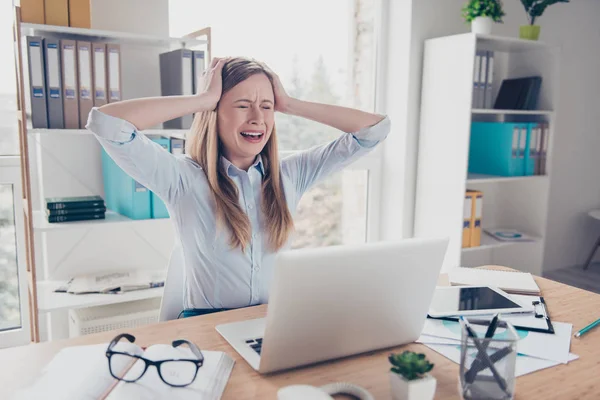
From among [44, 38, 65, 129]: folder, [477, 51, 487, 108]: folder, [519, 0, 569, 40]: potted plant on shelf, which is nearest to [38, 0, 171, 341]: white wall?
[44, 38, 65, 129]: folder

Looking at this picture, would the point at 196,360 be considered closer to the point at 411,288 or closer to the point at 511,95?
the point at 411,288

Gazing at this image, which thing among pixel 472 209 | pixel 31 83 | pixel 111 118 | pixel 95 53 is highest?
pixel 95 53

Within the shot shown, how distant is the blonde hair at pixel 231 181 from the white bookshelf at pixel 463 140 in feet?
5.11

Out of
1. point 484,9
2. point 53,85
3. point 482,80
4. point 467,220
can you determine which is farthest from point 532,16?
point 53,85

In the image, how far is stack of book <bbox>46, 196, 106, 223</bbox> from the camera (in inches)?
84.0

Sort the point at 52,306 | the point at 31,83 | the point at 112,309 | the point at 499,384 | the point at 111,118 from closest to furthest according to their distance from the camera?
the point at 499,384 < the point at 111,118 < the point at 31,83 < the point at 52,306 < the point at 112,309

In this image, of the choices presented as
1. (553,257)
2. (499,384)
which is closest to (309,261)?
(499,384)

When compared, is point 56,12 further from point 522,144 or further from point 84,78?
point 522,144

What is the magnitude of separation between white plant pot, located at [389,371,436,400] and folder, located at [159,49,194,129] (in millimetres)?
1685

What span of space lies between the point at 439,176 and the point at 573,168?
1397 millimetres

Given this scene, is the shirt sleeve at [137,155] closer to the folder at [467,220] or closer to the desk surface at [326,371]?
the desk surface at [326,371]

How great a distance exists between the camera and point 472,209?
2.99m

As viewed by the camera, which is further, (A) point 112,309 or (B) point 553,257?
(B) point 553,257

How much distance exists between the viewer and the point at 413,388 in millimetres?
842
